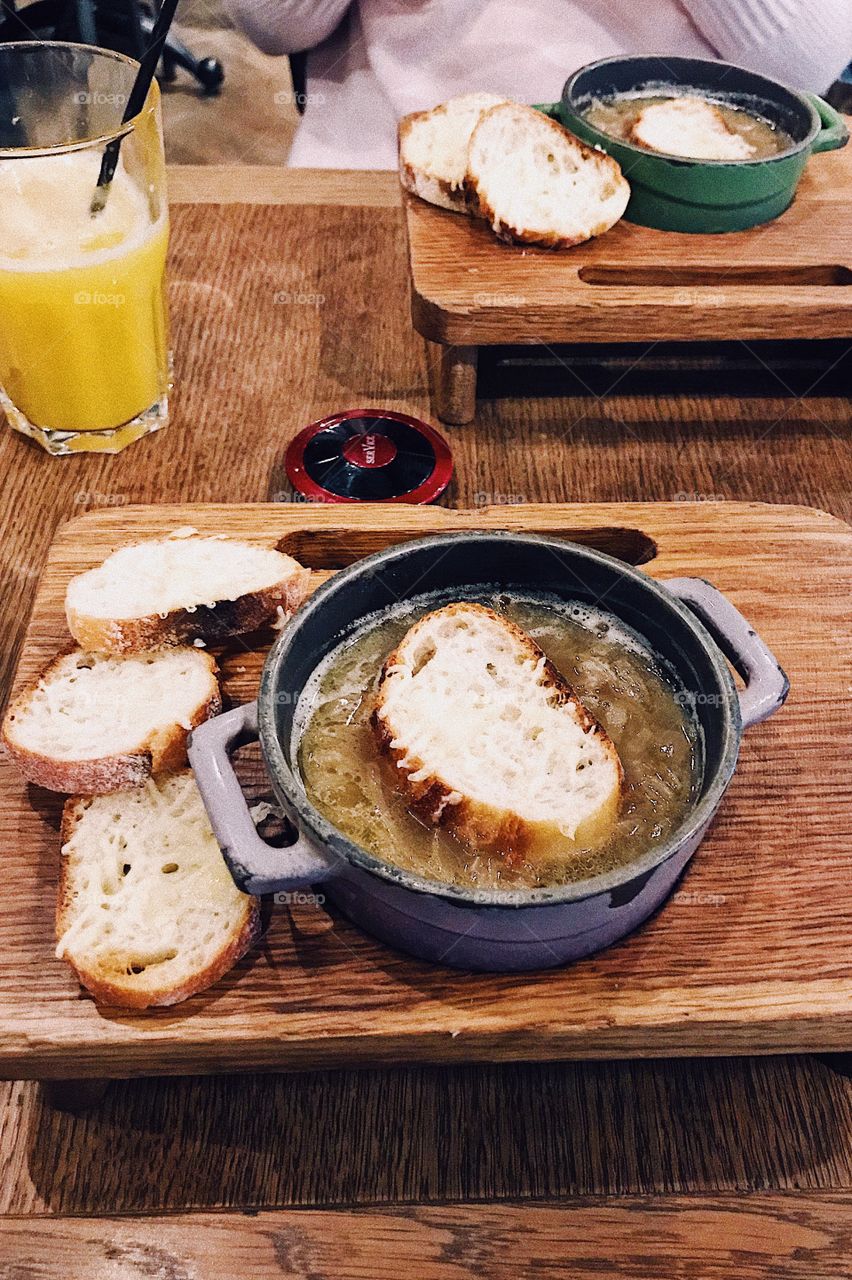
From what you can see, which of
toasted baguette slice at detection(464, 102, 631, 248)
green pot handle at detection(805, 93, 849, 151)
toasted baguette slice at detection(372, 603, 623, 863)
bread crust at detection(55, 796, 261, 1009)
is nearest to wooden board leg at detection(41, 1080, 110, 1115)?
bread crust at detection(55, 796, 261, 1009)

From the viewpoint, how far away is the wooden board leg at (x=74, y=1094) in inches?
37.3

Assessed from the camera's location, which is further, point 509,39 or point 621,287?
point 509,39

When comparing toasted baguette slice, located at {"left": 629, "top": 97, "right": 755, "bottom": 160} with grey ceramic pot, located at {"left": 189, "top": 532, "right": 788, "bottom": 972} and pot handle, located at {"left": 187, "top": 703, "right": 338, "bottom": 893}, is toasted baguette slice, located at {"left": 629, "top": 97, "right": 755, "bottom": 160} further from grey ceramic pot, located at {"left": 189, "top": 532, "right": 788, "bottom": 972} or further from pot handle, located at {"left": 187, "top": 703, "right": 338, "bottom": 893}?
pot handle, located at {"left": 187, "top": 703, "right": 338, "bottom": 893}

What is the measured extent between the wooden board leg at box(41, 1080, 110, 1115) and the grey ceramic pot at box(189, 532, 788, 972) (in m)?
0.28

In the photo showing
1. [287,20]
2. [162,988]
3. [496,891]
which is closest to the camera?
[496,891]

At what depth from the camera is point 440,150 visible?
1812mm

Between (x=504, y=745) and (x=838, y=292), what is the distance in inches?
45.1

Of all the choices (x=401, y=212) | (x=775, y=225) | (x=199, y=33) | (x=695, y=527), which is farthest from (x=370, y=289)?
(x=199, y=33)

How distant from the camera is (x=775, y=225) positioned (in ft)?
5.94

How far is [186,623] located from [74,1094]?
0.49 m

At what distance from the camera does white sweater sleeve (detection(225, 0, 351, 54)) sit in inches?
97.3

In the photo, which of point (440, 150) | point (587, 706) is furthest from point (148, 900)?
point (440, 150)

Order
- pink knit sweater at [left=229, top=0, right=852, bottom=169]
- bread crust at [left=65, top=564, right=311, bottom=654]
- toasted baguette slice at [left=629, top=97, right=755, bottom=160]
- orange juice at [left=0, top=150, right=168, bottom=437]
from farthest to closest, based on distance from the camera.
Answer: pink knit sweater at [left=229, top=0, right=852, bottom=169], toasted baguette slice at [left=629, top=97, right=755, bottom=160], orange juice at [left=0, top=150, right=168, bottom=437], bread crust at [left=65, top=564, right=311, bottom=654]

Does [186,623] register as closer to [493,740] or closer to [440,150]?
[493,740]
